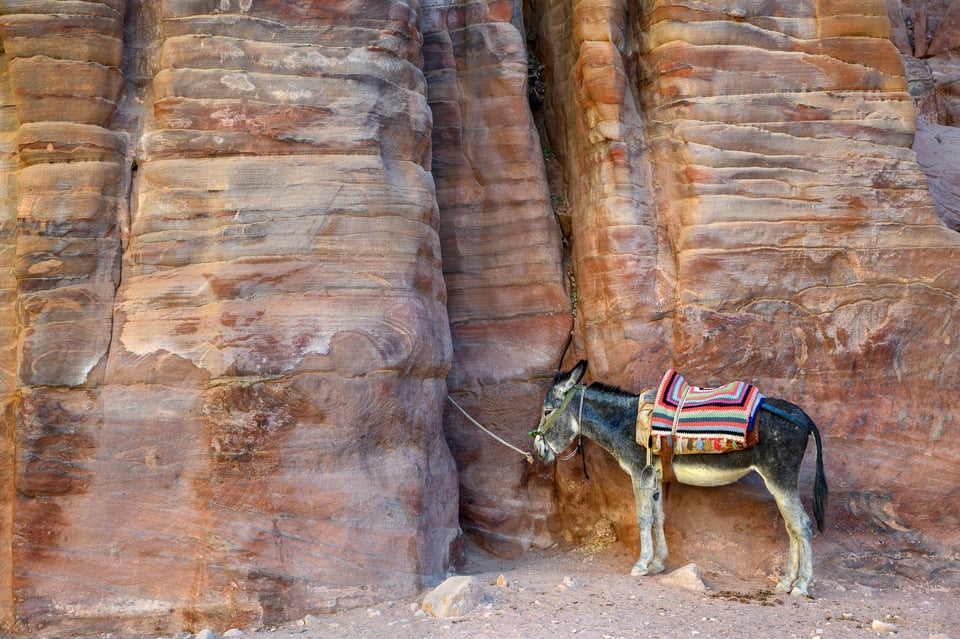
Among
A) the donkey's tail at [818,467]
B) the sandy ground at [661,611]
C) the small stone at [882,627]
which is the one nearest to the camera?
the sandy ground at [661,611]

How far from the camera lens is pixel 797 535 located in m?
7.30

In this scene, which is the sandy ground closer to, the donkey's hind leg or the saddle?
the donkey's hind leg

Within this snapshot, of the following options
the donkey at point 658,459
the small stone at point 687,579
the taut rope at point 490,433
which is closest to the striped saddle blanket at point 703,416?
the donkey at point 658,459

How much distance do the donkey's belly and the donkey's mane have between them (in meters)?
0.75

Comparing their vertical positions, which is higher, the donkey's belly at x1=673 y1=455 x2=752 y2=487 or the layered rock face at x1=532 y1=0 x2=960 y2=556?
the layered rock face at x1=532 y1=0 x2=960 y2=556

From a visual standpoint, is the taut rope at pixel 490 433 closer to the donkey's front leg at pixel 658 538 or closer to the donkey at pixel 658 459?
the donkey at pixel 658 459

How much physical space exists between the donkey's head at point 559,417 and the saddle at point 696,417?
2.31 feet

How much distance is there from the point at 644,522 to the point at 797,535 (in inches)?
49.2

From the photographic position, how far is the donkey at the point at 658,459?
7270 millimetres

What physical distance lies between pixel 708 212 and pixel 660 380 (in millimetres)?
1675

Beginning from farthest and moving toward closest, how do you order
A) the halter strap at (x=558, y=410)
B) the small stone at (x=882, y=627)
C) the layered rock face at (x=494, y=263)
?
1. the layered rock face at (x=494, y=263)
2. the halter strap at (x=558, y=410)
3. the small stone at (x=882, y=627)

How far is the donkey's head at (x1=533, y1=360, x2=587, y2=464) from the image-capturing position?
8242mm

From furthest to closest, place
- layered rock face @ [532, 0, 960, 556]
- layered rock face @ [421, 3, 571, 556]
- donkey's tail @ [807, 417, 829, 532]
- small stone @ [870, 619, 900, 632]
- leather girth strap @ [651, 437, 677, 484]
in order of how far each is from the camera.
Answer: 1. layered rock face @ [421, 3, 571, 556]
2. layered rock face @ [532, 0, 960, 556]
3. leather girth strap @ [651, 437, 677, 484]
4. donkey's tail @ [807, 417, 829, 532]
5. small stone @ [870, 619, 900, 632]

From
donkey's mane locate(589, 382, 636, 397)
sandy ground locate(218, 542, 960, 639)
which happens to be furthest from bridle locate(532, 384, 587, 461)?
sandy ground locate(218, 542, 960, 639)
